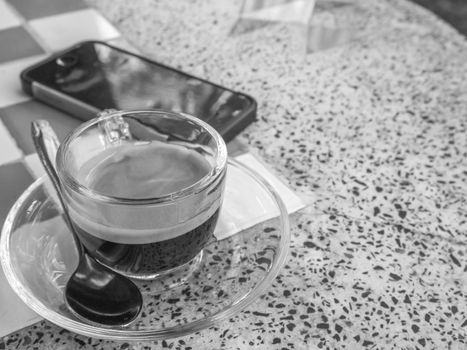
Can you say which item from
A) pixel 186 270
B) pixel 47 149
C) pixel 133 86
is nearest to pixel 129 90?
pixel 133 86

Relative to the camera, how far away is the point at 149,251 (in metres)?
0.37

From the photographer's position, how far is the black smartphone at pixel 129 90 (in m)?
0.56

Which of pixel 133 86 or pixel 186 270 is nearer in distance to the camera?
pixel 186 270

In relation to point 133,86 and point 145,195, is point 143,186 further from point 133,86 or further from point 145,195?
point 133,86

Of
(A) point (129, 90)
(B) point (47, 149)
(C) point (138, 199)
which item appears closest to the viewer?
(C) point (138, 199)

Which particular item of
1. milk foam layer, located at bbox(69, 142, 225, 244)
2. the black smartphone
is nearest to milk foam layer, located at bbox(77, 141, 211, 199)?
milk foam layer, located at bbox(69, 142, 225, 244)

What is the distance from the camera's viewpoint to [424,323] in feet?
1.30

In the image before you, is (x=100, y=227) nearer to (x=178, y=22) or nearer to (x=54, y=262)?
(x=54, y=262)

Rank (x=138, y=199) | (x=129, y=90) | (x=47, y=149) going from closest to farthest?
1. (x=138, y=199)
2. (x=47, y=149)
3. (x=129, y=90)

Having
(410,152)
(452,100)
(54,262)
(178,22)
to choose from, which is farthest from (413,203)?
(178,22)

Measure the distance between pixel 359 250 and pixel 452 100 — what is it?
0.27m

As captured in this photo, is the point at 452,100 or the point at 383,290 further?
the point at 452,100

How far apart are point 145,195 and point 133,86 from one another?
0.77ft

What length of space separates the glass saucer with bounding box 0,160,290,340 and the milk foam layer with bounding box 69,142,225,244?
48mm
